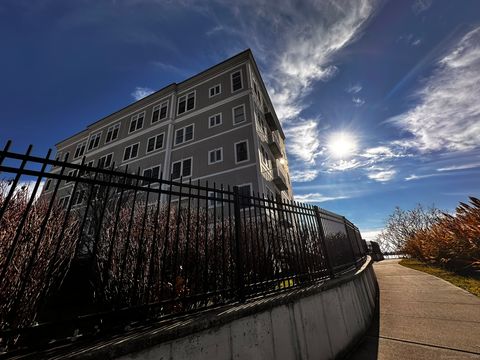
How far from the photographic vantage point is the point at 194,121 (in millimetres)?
24234

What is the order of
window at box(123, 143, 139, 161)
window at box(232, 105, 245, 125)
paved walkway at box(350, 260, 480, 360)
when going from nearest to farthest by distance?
paved walkway at box(350, 260, 480, 360), window at box(232, 105, 245, 125), window at box(123, 143, 139, 161)

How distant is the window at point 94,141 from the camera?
32434 mm

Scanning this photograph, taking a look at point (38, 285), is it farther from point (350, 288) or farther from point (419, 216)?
point (419, 216)

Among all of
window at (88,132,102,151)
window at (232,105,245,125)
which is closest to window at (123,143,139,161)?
window at (88,132,102,151)

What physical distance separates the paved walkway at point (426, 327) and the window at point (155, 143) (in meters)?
24.5

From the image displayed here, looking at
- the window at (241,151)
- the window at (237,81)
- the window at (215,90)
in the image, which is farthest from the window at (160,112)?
the window at (241,151)

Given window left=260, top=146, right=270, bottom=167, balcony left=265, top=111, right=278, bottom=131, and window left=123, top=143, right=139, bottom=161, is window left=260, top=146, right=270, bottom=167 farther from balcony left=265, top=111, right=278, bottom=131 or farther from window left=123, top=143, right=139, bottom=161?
window left=123, top=143, right=139, bottom=161

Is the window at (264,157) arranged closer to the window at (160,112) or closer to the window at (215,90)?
the window at (215,90)

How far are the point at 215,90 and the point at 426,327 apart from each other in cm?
2482

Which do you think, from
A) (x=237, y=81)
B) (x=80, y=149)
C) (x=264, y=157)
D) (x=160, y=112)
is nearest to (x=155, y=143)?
(x=160, y=112)

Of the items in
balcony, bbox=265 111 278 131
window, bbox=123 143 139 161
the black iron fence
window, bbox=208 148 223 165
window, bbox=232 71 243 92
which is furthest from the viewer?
window, bbox=123 143 139 161

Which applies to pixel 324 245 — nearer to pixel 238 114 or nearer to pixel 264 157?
pixel 264 157

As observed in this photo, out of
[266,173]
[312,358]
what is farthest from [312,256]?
[266,173]

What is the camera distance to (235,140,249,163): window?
63.8ft
